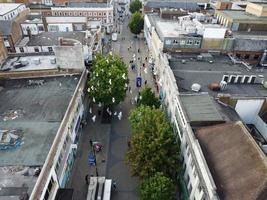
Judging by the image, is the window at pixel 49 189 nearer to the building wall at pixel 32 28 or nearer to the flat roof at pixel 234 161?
the flat roof at pixel 234 161

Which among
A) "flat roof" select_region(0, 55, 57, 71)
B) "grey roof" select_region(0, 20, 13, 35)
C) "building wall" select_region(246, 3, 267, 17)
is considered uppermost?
"building wall" select_region(246, 3, 267, 17)

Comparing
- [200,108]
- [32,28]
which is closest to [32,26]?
[32,28]

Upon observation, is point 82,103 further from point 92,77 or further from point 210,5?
point 210,5

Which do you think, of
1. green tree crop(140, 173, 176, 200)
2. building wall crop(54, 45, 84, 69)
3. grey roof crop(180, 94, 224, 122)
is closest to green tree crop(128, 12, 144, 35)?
building wall crop(54, 45, 84, 69)

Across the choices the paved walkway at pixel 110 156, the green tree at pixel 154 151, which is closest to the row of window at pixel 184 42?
the paved walkway at pixel 110 156

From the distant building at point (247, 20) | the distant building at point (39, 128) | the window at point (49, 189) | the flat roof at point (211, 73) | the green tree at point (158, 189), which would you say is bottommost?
the green tree at point (158, 189)

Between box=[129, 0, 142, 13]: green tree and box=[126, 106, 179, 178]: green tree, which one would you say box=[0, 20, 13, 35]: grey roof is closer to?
box=[126, 106, 179, 178]: green tree
